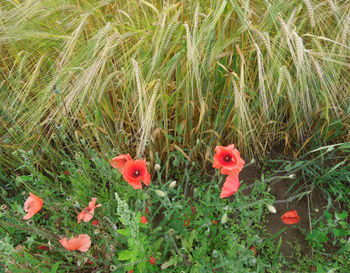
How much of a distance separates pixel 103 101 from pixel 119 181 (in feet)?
1.49

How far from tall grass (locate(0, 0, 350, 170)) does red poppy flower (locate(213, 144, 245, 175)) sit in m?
0.22

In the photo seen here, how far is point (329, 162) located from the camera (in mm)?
1687

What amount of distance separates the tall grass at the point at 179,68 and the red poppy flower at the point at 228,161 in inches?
8.5

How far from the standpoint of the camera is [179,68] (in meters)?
1.41

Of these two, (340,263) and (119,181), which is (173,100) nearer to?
(119,181)

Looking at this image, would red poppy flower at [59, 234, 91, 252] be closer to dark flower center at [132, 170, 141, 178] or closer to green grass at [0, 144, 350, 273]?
green grass at [0, 144, 350, 273]

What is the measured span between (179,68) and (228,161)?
548 mm

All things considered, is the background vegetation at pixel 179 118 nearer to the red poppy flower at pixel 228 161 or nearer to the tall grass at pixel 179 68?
the tall grass at pixel 179 68

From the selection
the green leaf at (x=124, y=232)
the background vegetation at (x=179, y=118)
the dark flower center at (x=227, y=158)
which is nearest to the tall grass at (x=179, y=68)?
the background vegetation at (x=179, y=118)

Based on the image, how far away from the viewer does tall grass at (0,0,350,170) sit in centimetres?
124

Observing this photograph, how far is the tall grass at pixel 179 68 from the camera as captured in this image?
1.24 metres

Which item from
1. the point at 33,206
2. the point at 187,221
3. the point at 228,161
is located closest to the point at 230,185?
the point at 228,161

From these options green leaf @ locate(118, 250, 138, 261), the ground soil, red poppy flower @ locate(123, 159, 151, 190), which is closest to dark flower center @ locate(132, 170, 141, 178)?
red poppy flower @ locate(123, 159, 151, 190)

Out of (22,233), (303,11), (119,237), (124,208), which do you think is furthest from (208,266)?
(303,11)
